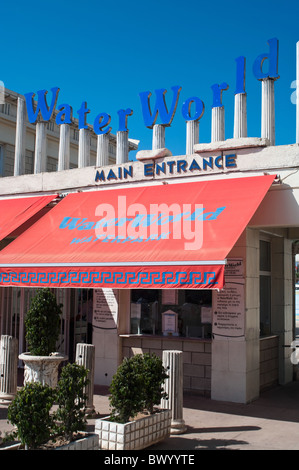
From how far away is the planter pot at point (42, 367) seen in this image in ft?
27.9

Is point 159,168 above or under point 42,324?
above

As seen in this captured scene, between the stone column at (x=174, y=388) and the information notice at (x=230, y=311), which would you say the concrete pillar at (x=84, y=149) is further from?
the stone column at (x=174, y=388)

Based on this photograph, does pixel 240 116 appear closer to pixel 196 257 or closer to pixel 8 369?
pixel 196 257

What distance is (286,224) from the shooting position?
9.70m

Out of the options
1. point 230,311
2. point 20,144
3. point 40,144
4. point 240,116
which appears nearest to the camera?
point 230,311

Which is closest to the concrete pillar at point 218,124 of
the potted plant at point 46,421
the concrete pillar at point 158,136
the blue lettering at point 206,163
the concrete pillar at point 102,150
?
the blue lettering at point 206,163

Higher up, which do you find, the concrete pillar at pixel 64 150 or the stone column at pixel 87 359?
the concrete pillar at pixel 64 150

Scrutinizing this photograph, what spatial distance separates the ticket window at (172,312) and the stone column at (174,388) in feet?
9.21

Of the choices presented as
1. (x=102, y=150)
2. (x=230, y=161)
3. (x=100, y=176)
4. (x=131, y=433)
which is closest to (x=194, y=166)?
(x=230, y=161)

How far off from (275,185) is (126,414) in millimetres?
5381

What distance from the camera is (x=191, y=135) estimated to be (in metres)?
11.3

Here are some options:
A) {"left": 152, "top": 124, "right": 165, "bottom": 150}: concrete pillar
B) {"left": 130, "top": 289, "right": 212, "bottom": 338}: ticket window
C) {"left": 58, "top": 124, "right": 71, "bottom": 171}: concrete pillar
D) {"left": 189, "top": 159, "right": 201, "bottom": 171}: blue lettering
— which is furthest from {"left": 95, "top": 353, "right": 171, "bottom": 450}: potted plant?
{"left": 58, "top": 124, "right": 71, "bottom": 171}: concrete pillar

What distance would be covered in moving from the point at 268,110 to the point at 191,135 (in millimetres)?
1744
